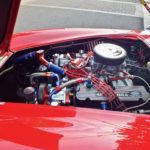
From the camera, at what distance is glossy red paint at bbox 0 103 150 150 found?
1.85 meters

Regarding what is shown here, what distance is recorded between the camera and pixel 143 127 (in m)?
2.07

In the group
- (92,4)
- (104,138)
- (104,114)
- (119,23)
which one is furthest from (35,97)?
(92,4)

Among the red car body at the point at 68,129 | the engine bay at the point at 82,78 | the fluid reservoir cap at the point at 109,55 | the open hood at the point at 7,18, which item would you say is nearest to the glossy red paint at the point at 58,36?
the engine bay at the point at 82,78

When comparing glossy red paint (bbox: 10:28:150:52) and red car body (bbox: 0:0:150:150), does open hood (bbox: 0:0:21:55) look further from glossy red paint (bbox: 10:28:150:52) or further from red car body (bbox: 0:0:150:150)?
red car body (bbox: 0:0:150:150)

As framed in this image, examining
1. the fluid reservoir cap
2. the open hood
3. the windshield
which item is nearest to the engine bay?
the fluid reservoir cap

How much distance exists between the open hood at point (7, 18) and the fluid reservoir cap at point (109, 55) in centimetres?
59

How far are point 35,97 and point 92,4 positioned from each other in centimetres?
758

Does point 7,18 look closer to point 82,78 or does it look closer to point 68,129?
point 82,78

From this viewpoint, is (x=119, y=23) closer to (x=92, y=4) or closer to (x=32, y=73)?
(x=92, y=4)

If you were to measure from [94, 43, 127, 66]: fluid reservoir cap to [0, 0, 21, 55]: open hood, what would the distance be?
0.59 m

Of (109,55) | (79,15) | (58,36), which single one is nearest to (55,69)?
(109,55)

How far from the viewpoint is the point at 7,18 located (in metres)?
2.61

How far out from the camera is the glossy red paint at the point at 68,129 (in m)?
1.85

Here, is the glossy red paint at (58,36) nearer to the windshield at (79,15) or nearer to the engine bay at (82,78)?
the engine bay at (82,78)
